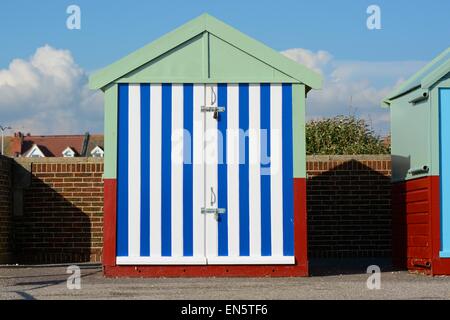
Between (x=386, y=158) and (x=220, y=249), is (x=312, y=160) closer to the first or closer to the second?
(x=386, y=158)

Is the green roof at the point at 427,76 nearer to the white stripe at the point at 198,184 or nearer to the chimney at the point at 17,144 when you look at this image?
the white stripe at the point at 198,184

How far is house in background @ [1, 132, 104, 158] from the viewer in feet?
281

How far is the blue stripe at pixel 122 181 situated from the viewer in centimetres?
1512

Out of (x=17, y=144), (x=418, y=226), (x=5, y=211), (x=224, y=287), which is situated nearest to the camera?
(x=224, y=287)

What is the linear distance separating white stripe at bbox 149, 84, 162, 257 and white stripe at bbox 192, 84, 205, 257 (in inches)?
21.6

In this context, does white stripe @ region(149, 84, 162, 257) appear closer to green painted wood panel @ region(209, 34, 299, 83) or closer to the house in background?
green painted wood panel @ region(209, 34, 299, 83)

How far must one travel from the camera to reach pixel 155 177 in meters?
15.1

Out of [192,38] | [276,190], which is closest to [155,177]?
[276,190]

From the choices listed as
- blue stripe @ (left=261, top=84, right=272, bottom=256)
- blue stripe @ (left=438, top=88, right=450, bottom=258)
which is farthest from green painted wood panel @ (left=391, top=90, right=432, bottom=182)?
blue stripe @ (left=261, top=84, right=272, bottom=256)

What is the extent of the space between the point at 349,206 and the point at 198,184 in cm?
563

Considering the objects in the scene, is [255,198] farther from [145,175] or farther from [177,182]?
[145,175]

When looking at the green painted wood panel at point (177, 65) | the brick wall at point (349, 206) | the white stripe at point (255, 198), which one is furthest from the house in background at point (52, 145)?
the white stripe at point (255, 198)
